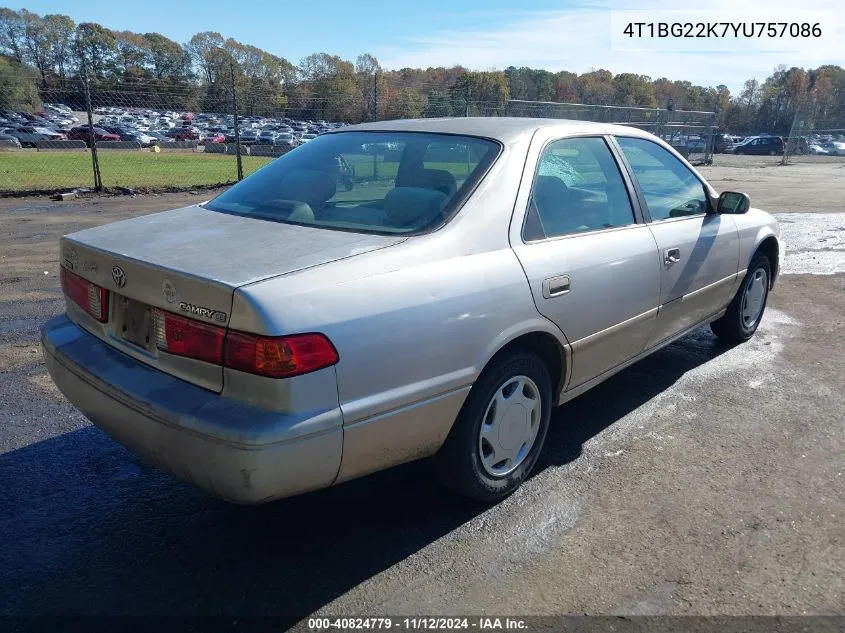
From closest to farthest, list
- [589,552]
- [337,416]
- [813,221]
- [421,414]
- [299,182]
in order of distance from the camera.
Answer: [337,416]
[421,414]
[589,552]
[299,182]
[813,221]

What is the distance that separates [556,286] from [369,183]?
1.01 meters

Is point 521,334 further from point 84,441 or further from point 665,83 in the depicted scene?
point 665,83

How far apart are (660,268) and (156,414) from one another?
2673 mm

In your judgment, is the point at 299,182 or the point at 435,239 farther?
the point at 299,182

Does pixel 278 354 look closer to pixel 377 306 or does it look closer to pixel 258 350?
pixel 258 350

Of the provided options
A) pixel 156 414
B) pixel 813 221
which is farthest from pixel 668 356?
pixel 813 221

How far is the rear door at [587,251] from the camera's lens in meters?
2.98

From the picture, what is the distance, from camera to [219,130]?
2363 inches

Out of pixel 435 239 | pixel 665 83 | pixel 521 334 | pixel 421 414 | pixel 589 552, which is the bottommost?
pixel 589 552

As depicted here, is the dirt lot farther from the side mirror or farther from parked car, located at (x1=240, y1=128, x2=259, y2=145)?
parked car, located at (x1=240, y1=128, x2=259, y2=145)

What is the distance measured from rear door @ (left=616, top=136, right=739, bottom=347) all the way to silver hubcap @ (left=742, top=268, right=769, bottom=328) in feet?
1.72

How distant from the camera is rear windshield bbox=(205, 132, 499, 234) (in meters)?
2.86

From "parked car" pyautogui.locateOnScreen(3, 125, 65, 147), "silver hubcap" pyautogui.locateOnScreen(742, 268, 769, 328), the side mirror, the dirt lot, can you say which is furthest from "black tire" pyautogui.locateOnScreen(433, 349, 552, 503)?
"parked car" pyautogui.locateOnScreen(3, 125, 65, 147)

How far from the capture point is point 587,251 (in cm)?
320
